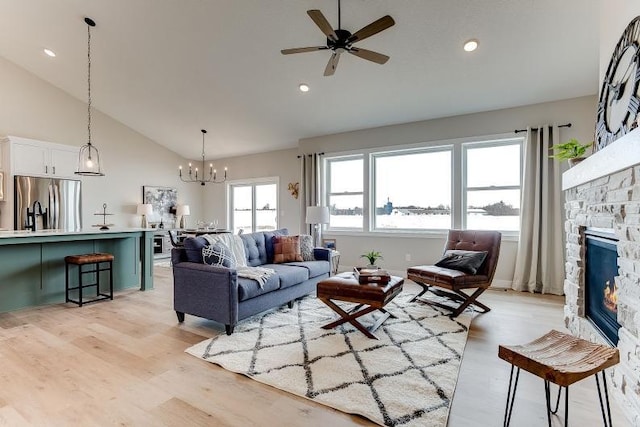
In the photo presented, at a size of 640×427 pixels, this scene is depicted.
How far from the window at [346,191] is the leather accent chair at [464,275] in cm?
230

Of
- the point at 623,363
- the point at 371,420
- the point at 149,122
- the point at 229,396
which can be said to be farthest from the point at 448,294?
the point at 149,122

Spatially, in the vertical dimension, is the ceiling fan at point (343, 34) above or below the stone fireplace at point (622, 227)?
above

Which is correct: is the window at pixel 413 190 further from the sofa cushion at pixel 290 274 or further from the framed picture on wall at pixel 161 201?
the framed picture on wall at pixel 161 201

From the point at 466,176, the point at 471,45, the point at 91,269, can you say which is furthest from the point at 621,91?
the point at 91,269

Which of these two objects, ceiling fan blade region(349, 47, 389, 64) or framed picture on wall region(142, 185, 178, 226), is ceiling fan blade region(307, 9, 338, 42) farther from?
framed picture on wall region(142, 185, 178, 226)

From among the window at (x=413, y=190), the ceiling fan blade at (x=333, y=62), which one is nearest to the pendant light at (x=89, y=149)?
the ceiling fan blade at (x=333, y=62)

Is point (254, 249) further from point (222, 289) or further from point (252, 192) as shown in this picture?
point (252, 192)

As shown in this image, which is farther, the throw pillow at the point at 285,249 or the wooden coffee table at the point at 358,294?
the throw pillow at the point at 285,249

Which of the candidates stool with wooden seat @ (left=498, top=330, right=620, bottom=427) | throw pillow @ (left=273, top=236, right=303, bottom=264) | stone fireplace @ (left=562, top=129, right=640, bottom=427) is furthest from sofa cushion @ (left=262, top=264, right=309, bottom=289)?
stone fireplace @ (left=562, top=129, right=640, bottom=427)

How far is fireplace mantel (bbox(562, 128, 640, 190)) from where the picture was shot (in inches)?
64.7

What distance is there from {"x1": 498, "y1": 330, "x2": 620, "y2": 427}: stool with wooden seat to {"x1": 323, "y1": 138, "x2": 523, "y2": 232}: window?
12.3 feet

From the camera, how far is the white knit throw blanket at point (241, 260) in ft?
10.3

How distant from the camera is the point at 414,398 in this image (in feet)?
6.31

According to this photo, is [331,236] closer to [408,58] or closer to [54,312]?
[408,58]
